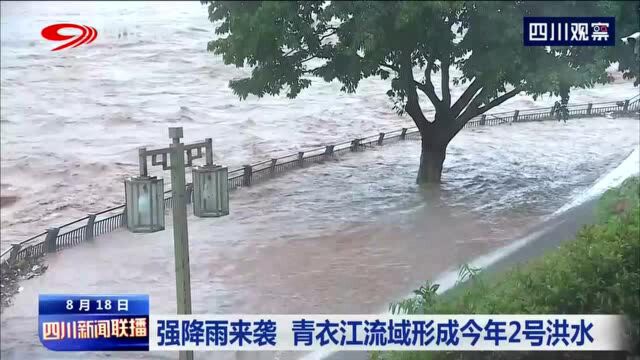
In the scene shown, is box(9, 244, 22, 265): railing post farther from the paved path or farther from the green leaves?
the paved path

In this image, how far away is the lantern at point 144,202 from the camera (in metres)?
2.36

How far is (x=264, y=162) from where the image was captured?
3.26m

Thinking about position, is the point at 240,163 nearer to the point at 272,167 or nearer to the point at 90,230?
the point at 272,167

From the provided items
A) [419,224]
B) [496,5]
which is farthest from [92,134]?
[496,5]

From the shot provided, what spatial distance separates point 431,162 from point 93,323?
62.5 inches

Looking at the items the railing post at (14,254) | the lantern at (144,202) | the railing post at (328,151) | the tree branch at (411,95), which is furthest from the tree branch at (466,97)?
the railing post at (14,254)

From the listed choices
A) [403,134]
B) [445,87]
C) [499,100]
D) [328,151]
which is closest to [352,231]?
[328,151]

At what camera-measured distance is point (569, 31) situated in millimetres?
2748

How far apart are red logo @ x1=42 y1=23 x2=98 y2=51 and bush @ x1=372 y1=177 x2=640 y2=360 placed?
5.27ft

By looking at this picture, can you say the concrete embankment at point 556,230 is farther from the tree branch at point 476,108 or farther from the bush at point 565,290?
the tree branch at point 476,108

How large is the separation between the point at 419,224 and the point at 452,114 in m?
0.52

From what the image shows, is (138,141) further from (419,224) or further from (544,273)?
(544,273)

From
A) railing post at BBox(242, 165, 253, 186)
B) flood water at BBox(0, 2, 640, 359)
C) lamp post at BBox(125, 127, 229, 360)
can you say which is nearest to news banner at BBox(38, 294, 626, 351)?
flood water at BBox(0, 2, 640, 359)

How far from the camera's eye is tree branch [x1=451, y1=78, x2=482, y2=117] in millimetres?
3182
